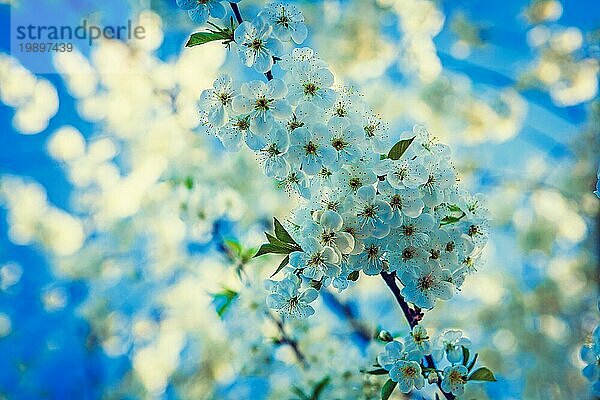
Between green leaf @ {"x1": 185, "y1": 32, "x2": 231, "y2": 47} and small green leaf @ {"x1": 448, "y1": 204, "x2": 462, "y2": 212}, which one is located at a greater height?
green leaf @ {"x1": 185, "y1": 32, "x2": 231, "y2": 47}

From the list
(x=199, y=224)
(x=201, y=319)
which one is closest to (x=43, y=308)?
(x=201, y=319)

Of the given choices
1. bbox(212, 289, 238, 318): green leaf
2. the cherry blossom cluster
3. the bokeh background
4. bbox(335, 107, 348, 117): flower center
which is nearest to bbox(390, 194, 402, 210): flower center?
the cherry blossom cluster

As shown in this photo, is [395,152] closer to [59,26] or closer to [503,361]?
[59,26]

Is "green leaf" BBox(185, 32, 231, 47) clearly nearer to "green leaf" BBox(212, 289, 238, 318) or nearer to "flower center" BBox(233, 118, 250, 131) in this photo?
"flower center" BBox(233, 118, 250, 131)

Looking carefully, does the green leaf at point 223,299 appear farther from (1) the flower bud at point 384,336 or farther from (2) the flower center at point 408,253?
(2) the flower center at point 408,253

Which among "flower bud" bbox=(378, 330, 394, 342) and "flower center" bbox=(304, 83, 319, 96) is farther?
"flower bud" bbox=(378, 330, 394, 342)

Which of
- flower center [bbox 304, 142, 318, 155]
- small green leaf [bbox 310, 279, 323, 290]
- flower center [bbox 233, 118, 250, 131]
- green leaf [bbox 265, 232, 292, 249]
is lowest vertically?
small green leaf [bbox 310, 279, 323, 290]


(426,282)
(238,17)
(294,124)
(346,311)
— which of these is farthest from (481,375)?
(346,311)

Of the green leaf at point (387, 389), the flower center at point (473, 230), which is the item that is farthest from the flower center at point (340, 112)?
the green leaf at point (387, 389)
